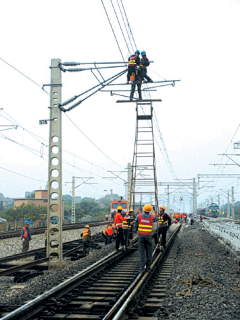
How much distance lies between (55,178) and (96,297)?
5633 millimetres

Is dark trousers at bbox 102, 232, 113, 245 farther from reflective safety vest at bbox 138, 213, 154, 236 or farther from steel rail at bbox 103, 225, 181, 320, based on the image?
steel rail at bbox 103, 225, 181, 320

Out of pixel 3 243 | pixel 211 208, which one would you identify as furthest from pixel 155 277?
pixel 211 208

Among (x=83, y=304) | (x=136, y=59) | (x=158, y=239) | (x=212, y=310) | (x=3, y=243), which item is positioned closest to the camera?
(x=212, y=310)

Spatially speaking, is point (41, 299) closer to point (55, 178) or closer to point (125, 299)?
point (125, 299)

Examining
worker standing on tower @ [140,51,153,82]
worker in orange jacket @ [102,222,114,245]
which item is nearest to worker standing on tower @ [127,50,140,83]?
worker standing on tower @ [140,51,153,82]

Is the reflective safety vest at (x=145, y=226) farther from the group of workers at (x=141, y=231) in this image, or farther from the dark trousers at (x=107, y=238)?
the dark trousers at (x=107, y=238)

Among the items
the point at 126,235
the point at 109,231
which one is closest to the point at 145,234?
the point at 126,235

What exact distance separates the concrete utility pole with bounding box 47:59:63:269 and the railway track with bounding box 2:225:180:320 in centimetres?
208

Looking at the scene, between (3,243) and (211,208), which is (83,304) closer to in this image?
(3,243)

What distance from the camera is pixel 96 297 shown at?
23.5ft

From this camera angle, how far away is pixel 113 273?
33.1 ft

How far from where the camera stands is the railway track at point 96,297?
5.90 meters

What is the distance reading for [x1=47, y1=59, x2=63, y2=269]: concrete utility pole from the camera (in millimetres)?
11855

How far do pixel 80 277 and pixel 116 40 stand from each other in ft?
22.2
